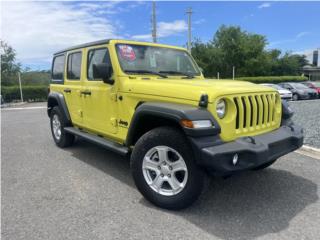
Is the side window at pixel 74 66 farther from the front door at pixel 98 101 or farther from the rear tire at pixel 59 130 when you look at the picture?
the rear tire at pixel 59 130

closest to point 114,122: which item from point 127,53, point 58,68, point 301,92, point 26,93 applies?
point 127,53

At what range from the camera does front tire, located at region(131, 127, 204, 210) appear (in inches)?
127

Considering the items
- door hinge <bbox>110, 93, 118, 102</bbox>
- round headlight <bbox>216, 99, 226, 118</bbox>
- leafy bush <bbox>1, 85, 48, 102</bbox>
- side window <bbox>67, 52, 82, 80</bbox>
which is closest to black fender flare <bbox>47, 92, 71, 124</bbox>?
side window <bbox>67, 52, 82, 80</bbox>

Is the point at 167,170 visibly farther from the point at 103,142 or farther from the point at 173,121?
the point at 103,142

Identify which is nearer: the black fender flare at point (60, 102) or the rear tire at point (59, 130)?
the black fender flare at point (60, 102)

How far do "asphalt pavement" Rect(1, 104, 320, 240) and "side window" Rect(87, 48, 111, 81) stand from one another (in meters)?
1.60

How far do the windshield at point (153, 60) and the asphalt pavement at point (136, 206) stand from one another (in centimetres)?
166

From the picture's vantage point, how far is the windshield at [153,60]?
439 centimetres

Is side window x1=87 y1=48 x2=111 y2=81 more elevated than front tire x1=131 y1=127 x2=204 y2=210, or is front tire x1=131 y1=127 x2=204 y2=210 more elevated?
side window x1=87 y1=48 x2=111 y2=81

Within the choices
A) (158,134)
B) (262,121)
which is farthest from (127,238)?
(262,121)

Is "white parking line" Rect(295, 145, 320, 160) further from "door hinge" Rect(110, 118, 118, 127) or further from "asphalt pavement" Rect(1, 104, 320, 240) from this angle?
"door hinge" Rect(110, 118, 118, 127)

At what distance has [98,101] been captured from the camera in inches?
186

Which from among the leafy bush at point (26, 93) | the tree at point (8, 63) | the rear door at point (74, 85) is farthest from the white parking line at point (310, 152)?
the tree at point (8, 63)

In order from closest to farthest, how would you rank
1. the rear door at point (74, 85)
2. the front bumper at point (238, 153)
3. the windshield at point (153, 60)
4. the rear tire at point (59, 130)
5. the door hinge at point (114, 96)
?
1. the front bumper at point (238, 153)
2. the door hinge at point (114, 96)
3. the windshield at point (153, 60)
4. the rear door at point (74, 85)
5. the rear tire at point (59, 130)
